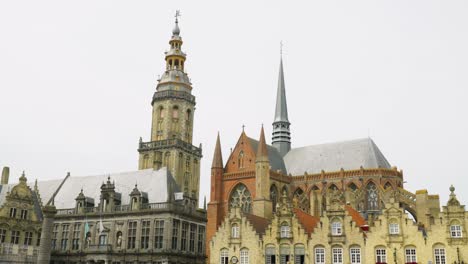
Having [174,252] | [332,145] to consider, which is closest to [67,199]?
[174,252]

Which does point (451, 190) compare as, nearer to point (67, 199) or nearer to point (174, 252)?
point (174, 252)

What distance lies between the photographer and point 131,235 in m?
59.1

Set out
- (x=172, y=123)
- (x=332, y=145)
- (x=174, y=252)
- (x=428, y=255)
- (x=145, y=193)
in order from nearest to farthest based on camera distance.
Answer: (x=428, y=255), (x=174, y=252), (x=145, y=193), (x=332, y=145), (x=172, y=123)

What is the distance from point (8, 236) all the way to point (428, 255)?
43.4 metres

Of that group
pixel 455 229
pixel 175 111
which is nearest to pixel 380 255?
pixel 455 229

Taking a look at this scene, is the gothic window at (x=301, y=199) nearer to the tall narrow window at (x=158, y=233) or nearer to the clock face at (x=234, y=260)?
the tall narrow window at (x=158, y=233)

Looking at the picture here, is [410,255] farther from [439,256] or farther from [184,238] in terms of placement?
[184,238]

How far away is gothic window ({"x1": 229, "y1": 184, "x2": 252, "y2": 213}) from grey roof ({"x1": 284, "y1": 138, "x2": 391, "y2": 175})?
864cm

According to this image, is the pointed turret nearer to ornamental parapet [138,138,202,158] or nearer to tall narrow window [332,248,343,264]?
ornamental parapet [138,138,202,158]

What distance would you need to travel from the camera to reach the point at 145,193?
61.2 meters

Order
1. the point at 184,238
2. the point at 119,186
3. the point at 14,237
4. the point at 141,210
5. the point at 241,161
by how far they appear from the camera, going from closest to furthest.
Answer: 1. the point at 141,210
2. the point at 14,237
3. the point at 184,238
4. the point at 119,186
5. the point at 241,161

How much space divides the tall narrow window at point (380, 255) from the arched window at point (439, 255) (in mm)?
3784

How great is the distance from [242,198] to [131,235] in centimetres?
1531

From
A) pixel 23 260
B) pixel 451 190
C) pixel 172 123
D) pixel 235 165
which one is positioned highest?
pixel 172 123
